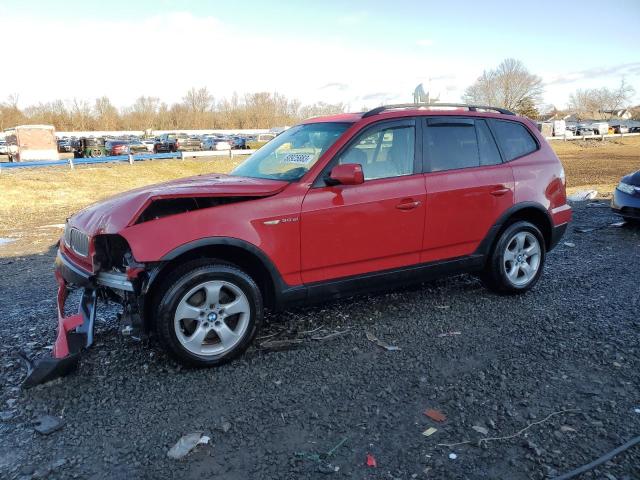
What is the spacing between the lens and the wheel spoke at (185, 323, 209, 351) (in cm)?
369

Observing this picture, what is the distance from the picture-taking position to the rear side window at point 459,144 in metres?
4.73

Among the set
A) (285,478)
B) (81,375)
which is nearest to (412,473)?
(285,478)

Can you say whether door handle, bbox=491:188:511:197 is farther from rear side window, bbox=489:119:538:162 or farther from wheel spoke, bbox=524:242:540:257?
wheel spoke, bbox=524:242:540:257

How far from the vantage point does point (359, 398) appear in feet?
11.0

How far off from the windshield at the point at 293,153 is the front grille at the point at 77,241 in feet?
4.91

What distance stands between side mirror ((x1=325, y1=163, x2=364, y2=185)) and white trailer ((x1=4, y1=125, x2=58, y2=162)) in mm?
32596

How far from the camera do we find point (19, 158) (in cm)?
3133

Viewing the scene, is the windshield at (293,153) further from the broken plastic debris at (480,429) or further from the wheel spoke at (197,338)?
the broken plastic debris at (480,429)

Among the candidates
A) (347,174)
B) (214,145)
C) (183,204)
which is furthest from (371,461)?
(214,145)

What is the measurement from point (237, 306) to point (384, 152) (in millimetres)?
1861

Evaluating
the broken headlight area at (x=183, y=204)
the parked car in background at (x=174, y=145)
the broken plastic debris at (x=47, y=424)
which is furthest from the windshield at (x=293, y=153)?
the parked car in background at (x=174, y=145)

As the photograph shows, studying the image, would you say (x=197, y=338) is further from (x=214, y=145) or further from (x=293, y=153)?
(x=214, y=145)

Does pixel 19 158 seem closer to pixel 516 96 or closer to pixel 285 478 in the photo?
pixel 285 478

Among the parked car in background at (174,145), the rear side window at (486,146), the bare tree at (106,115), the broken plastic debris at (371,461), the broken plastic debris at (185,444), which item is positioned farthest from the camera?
the bare tree at (106,115)
